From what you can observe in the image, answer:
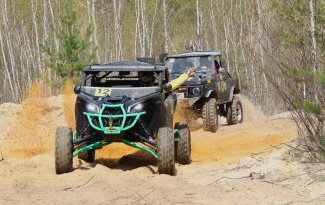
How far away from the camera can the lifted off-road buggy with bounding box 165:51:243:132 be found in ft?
44.2

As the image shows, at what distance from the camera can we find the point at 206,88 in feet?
44.7

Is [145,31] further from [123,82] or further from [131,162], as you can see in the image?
[131,162]

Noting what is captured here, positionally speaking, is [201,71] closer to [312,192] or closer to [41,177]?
[41,177]

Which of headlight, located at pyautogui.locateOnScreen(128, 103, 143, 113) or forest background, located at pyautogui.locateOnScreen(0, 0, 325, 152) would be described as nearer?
headlight, located at pyautogui.locateOnScreen(128, 103, 143, 113)

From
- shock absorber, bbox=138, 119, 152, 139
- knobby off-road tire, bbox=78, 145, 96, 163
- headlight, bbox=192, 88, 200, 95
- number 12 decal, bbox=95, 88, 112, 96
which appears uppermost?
number 12 decal, bbox=95, 88, 112, 96

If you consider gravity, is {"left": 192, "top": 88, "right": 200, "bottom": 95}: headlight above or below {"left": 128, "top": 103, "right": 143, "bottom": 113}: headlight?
below

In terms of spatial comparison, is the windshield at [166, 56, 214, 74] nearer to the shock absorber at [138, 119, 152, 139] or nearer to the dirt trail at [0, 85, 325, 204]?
the dirt trail at [0, 85, 325, 204]

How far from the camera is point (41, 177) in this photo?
7.59m

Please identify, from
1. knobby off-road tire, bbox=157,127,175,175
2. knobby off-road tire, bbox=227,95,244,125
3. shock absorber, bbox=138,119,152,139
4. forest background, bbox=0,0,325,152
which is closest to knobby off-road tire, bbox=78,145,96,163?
shock absorber, bbox=138,119,152,139

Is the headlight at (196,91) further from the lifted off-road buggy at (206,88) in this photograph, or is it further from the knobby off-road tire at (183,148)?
the knobby off-road tire at (183,148)

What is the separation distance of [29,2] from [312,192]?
38.9 metres

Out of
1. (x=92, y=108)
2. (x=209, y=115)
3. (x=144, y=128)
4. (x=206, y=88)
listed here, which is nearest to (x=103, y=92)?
Answer: (x=92, y=108)

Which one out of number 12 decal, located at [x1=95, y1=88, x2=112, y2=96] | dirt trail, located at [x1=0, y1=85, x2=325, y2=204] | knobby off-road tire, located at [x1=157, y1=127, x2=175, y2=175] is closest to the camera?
dirt trail, located at [x1=0, y1=85, x2=325, y2=204]

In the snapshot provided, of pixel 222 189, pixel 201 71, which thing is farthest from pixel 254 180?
pixel 201 71
